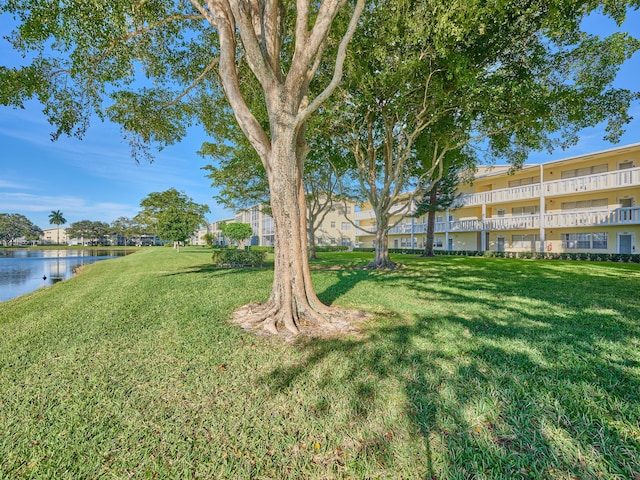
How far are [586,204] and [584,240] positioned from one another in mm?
2562

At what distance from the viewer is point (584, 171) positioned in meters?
20.9

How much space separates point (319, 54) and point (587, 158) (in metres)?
23.6

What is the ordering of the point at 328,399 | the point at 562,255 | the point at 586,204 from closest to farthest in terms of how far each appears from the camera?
the point at 328,399 < the point at 562,255 < the point at 586,204

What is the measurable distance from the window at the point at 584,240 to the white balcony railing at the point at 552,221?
2095 mm

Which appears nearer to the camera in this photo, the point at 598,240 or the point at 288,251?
the point at 288,251

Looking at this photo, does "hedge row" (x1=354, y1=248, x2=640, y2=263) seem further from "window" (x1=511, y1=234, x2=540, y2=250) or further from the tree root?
the tree root

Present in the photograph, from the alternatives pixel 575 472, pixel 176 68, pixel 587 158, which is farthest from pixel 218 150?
pixel 587 158

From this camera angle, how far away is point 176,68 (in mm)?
8945

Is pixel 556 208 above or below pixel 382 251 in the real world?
above

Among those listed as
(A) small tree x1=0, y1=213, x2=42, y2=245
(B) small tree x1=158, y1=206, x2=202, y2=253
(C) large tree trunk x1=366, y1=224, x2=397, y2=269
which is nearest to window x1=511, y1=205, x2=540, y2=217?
(C) large tree trunk x1=366, y1=224, x2=397, y2=269

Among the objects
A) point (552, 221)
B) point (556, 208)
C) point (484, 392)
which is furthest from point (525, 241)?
point (484, 392)

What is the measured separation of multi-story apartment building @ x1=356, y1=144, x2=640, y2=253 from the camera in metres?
18.5

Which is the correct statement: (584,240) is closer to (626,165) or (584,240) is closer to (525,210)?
Result: (525,210)

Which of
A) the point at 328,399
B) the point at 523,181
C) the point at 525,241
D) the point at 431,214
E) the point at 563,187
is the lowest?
the point at 328,399
